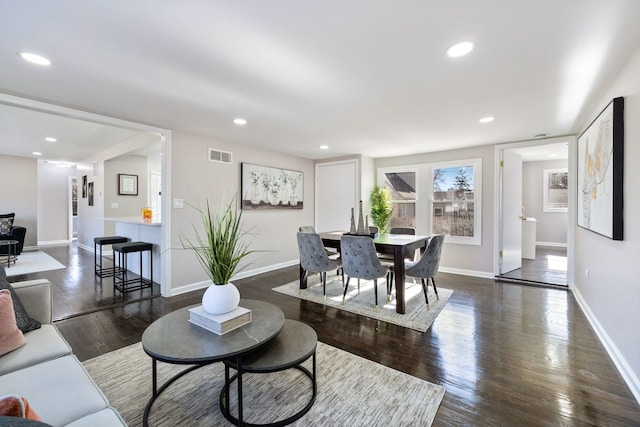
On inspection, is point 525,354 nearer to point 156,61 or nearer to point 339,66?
A: point 339,66

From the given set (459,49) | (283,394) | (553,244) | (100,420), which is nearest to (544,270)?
Result: (553,244)

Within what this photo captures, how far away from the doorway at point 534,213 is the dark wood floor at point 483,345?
0.76 metres

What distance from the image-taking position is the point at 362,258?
128 inches

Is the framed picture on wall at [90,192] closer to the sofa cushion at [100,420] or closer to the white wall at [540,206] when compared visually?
the sofa cushion at [100,420]

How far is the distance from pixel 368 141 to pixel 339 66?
2465 mm

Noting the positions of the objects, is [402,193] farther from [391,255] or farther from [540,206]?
[540,206]

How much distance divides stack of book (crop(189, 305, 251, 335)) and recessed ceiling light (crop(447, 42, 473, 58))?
7.15ft

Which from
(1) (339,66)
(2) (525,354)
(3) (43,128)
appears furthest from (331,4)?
(3) (43,128)

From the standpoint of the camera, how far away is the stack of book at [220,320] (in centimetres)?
167

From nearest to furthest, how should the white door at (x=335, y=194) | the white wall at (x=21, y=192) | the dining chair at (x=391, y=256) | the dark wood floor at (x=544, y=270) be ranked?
the dining chair at (x=391, y=256) < the dark wood floor at (x=544, y=270) < the white door at (x=335, y=194) < the white wall at (x=21, y=192)

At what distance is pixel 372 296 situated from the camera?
3.78 m

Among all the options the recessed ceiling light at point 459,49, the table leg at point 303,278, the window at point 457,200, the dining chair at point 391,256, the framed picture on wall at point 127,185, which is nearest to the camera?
the recessed ceiling light at point 459,49

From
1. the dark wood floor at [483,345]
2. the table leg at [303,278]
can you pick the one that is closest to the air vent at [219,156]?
the dark wood floor at [483,345]

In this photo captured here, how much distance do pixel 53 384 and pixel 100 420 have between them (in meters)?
0.40
